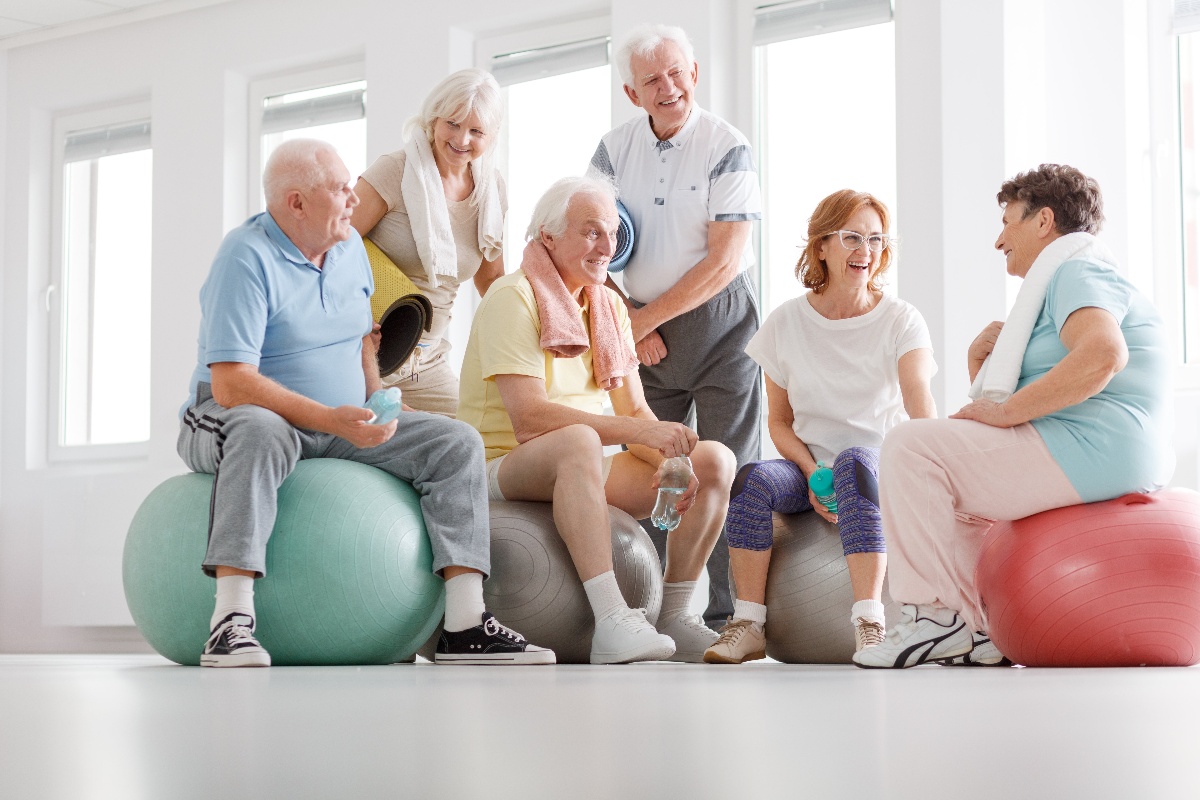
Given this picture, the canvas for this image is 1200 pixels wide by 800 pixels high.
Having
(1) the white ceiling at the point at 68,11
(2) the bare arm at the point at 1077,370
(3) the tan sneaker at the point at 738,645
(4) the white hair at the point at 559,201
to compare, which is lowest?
(3) the tan sneaker at the point at 738,645

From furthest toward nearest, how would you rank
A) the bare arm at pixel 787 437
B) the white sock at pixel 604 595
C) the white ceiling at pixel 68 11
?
the white ceiling at pixel 68 11
the bare arm at pixel 787 437
the white sock at pixel 604 595

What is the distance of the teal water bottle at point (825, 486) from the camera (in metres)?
2.96

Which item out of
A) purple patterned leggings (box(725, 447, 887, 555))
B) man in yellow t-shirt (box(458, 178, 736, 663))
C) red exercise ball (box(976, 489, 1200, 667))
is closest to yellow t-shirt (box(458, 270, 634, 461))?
man in yellow t-shirt (box(458, 178, 736, 663))

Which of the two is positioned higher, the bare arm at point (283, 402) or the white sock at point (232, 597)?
the bare arm at point (283, 402)

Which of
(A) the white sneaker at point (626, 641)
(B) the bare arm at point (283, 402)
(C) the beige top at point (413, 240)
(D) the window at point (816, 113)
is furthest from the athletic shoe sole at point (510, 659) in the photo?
(D) the window at point (816, 113)

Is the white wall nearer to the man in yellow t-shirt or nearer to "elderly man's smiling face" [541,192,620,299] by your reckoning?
the man in yellow t-shirt

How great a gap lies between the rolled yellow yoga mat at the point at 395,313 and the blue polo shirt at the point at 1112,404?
144 centimetres

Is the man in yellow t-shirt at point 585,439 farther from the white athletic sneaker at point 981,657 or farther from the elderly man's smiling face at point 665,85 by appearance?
the white athletic sneaker at point 981,657

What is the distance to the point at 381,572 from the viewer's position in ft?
9.01

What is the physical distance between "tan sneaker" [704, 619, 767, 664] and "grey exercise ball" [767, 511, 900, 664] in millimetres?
65

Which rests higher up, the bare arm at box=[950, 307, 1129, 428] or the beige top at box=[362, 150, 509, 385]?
the beige top at box=[362, 150, 509, 385]

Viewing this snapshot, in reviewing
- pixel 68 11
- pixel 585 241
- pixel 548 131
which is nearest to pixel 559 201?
pixel 585 241

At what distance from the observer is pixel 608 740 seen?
118cm

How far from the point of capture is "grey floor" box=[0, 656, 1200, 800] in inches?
37.0
